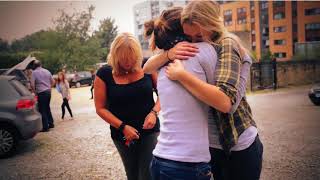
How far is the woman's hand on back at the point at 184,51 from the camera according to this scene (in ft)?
6.39

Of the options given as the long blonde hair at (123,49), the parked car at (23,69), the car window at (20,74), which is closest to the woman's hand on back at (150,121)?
the long blonde hair at (123,49)

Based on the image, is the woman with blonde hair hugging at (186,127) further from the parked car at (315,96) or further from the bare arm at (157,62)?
the parked car at (315,96)

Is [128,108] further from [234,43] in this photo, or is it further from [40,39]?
[40,39]

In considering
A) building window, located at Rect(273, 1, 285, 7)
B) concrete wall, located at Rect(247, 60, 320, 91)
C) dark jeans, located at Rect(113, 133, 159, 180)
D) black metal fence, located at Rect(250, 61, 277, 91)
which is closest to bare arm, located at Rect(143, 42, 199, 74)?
dark jeans, located at Rect(113, 133, 159, 180)

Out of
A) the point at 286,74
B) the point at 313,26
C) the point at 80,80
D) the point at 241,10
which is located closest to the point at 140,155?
the point at 286,74

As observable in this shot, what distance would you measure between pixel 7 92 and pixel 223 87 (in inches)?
276

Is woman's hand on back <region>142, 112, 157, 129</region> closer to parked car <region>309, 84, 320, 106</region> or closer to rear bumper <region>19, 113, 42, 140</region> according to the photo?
rear bumper <region>19, 113, 42, 140</region>

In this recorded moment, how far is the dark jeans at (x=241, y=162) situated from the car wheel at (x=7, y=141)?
6489 millimetres

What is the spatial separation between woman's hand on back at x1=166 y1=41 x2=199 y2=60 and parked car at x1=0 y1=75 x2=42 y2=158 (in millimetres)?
6605

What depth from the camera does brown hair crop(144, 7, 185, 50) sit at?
2.05 meters

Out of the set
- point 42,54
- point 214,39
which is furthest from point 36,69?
point 42,54

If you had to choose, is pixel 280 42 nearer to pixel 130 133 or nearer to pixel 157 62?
pixel 130 133

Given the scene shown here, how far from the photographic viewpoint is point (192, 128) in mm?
1909

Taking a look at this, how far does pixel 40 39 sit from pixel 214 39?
4399cm
